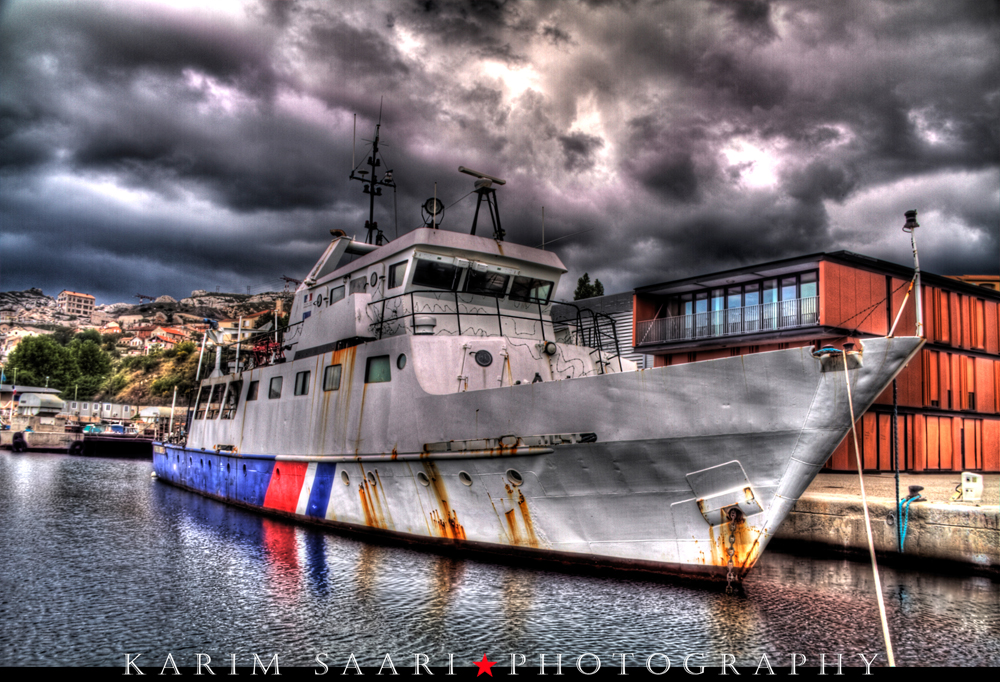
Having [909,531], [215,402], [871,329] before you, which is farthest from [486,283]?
[871,329]

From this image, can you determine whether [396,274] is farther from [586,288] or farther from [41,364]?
[41,364]

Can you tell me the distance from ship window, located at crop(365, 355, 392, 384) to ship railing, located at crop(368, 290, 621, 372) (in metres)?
0.53

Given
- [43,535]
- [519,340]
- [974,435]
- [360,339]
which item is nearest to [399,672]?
[519,340]

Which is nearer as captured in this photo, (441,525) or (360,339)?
(441,525)

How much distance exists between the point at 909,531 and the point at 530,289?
24.7ft

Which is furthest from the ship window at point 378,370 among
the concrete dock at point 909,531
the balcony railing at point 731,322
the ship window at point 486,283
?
the balcony railing at point 731,322

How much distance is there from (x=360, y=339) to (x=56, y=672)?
6.76 m

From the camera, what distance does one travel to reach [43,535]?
41.3ft

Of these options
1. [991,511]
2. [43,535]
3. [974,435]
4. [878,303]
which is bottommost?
[43,535]

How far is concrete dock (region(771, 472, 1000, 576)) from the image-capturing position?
9.22m

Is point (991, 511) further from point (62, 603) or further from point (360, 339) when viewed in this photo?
point (62, 603)

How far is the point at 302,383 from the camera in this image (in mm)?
13453

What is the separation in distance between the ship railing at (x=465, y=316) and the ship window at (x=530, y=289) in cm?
13

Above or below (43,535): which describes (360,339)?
above
